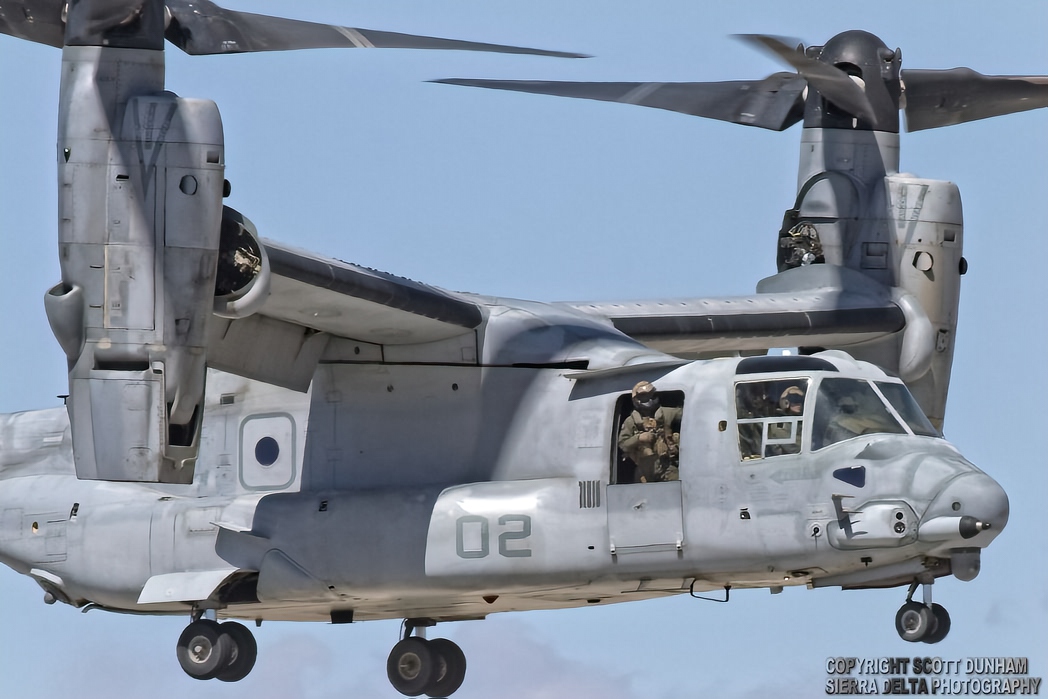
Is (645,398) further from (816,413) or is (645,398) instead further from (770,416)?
(816,413)

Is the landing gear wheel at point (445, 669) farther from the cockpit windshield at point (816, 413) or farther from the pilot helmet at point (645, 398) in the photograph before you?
the cockpit windshield at point (816, 413)

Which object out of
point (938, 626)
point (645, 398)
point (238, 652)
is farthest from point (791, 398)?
point (238, 652)

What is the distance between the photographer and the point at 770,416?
49.1ft

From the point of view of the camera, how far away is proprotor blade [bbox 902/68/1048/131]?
813 inches

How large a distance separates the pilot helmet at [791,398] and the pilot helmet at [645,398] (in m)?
1.01

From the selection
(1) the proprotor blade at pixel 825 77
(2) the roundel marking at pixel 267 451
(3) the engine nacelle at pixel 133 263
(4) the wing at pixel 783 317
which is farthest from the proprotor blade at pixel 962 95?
(3) the engine nacelle at pixel 133 263

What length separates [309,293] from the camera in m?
15.7

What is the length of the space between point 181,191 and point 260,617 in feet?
15.7

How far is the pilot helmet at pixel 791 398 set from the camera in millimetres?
14867

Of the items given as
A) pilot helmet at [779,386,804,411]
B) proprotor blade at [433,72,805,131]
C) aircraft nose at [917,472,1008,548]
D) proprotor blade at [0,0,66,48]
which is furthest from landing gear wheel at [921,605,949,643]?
Result: proprotor blade at [0,0,66,48]

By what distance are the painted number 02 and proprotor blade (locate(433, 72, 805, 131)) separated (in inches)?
217

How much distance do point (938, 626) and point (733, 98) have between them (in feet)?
23.8

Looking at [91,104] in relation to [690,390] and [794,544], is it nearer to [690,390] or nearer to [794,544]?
[690,390]

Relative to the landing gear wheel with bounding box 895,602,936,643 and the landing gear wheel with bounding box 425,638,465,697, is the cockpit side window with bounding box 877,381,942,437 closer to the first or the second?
the landing gear wheel with bounding box 895,602,936,643
